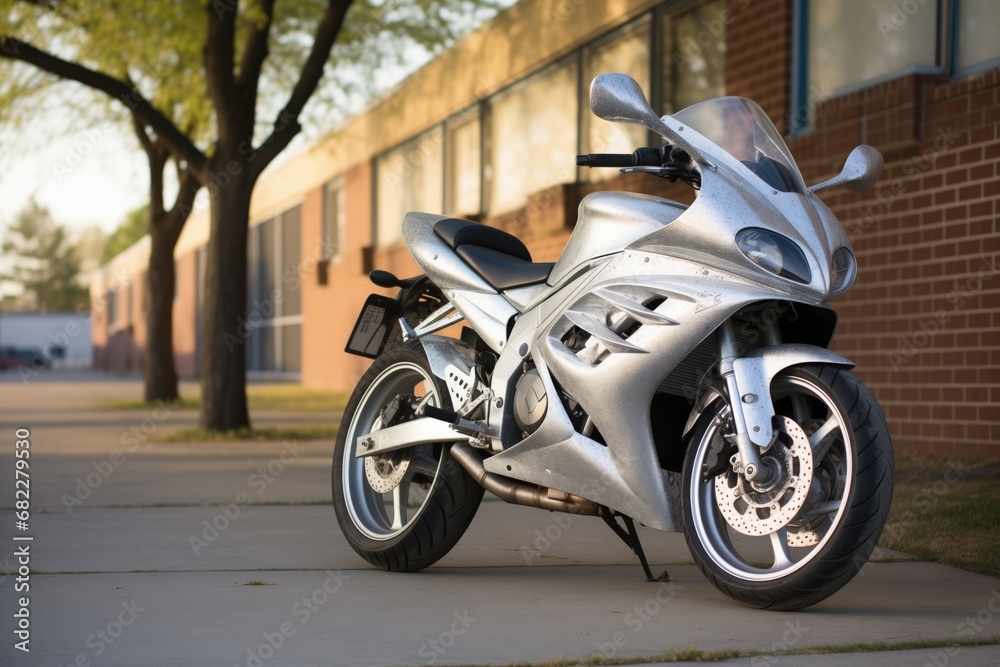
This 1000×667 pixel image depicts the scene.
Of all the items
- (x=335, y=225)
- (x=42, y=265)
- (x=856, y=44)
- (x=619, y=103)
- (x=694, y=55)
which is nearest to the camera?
(x=619, y=103)

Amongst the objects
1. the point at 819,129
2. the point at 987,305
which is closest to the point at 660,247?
the point at 987,305

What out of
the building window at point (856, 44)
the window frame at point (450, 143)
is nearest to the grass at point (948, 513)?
the building window at point (856, 44)

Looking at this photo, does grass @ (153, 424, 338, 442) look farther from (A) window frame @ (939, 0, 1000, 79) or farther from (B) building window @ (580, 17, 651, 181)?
(A) window frame @ (939, 0, 1000, 79)

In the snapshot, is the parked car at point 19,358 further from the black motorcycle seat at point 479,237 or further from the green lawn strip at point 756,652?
the green lawn strip at point 756,652

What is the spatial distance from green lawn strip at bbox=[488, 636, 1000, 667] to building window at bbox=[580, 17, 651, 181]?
10.1 m

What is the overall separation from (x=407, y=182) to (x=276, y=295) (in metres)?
12.4

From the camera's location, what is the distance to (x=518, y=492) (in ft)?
15.5

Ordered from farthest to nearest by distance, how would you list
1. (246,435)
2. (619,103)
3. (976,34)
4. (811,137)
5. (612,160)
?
(246,435), (811,137), (976,34), (612,160), (619,103)

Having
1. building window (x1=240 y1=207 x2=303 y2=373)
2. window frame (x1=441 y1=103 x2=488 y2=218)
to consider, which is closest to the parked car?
building window (x1=240 y1=207 x2=303 y2=373)

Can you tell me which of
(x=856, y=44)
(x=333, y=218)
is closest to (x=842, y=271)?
(x=856, y=44)

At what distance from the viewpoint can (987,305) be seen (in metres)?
8.38

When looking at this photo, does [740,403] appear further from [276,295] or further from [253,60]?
[276,295]

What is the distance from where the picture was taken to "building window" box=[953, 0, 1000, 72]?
28.4 ft

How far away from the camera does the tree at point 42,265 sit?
119 meters
